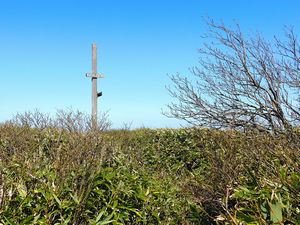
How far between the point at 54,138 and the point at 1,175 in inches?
155

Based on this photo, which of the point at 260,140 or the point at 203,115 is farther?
the point at 203,115

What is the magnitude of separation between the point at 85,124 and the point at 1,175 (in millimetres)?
5372

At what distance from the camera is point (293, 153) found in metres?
3.24

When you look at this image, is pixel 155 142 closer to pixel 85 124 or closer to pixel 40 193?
pixel 85 124

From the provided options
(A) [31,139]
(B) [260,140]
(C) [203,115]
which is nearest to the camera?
(B) [260,140]

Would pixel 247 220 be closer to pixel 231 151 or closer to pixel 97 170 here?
pixel 97 170

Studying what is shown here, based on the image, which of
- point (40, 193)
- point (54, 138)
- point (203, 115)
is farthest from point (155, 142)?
point (40, 193)

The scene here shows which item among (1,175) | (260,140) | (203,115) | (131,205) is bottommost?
(131,205)

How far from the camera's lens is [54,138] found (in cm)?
759

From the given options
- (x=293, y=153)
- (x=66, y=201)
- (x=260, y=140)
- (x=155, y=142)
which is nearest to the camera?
(x=293, y=153)

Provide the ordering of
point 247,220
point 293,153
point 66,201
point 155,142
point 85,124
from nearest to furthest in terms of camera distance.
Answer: point 247,220 < point 293,153 < point 66,201 < point 85,124 < point 155,142

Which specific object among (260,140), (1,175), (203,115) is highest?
(203,115)

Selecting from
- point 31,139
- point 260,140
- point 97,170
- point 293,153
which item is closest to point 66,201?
point 97,170

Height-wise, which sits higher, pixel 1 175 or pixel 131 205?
pixel 1 175
